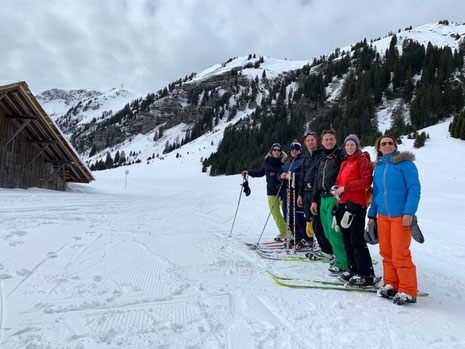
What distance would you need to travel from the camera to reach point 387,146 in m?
3.33

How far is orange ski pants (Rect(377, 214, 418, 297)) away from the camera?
3.02 m

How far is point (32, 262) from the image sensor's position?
3.51m

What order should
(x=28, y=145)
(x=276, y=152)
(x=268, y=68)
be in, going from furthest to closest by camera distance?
(x=268, y=68)
(x=28, y=145)
(x=276, y=152)

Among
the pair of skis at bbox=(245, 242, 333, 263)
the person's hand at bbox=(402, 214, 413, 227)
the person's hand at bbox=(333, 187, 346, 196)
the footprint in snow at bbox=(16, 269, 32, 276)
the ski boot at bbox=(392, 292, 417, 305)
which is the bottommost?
the pair of skis at bbox=(245, 242, 333, 263)

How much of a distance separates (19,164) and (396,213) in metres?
15.7

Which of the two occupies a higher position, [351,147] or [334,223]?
[351,147]

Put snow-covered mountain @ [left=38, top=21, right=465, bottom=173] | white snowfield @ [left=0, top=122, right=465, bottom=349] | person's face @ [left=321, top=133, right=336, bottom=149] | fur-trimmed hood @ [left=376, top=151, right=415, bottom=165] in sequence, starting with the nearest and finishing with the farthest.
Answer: white snowfield @ [left=0, top=122, right=465, bottom=349]
fur-trimmed hood @ [left=376, top=151, right=415, bottom=165]
person's face @ [left=321, top=133, right=336, bottom=149]
snow-covered mountain @ [left=38, top=21, right=465, bottom=173]

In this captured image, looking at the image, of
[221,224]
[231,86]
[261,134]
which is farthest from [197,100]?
[221,224]

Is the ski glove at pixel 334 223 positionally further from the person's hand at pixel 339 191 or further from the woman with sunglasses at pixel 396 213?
the woman with sunglasses at pixel 396 213

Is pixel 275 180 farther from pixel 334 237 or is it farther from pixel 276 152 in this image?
pixel 334 237

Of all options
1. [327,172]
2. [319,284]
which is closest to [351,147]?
[327,172]

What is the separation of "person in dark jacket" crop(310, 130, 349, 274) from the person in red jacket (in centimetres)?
20

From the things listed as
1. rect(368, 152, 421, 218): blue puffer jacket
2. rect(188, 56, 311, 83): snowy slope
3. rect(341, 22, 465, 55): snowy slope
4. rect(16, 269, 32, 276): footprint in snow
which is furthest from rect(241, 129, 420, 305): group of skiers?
rect(188, 56, 311, 83): snowy slope

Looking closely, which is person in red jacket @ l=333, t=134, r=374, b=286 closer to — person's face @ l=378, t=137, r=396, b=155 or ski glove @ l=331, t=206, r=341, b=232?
ski glove @ l=331, t=206, r=341, b=232
